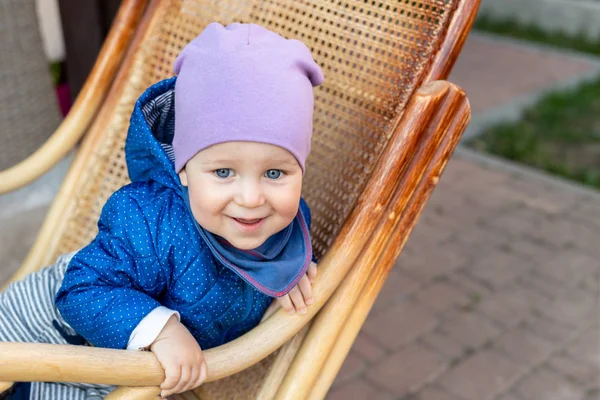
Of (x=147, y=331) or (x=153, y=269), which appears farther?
(x=153, y=269)

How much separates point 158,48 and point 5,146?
3.41 feet

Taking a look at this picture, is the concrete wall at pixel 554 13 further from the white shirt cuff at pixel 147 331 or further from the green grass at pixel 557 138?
the white shirt cuff at pixel 147 331

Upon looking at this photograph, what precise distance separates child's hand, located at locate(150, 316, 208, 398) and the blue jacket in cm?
6

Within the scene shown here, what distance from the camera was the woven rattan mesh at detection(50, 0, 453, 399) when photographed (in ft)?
5.17

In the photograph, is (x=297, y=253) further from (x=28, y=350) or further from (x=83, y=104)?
(x=83, y=104)

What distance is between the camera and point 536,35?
291 inches

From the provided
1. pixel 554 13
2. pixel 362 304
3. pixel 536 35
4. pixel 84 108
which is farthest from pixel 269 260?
pixel 554 13

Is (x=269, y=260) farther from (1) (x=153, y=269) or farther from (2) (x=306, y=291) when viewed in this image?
(1) (x=153, y=269)

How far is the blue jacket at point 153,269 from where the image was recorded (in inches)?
49.4

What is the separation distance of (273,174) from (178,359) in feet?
1.09

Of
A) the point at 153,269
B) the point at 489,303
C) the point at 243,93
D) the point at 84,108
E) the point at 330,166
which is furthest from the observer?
the point at 489,303

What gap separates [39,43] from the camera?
272cm

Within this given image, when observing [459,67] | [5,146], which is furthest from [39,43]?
[459,67]

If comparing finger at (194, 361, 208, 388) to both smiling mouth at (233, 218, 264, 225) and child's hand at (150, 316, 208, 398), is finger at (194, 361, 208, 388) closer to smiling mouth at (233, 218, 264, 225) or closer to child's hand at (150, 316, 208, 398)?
child's hand at (150, 316, 208, 398)
